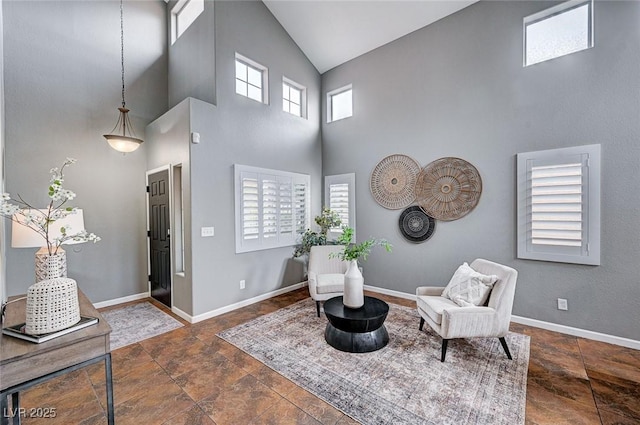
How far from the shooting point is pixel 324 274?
13.6 ft

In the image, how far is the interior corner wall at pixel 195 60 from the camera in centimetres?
391

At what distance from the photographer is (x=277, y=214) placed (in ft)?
15.2

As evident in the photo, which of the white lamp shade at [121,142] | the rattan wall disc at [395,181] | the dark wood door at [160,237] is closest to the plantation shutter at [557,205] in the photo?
the rattan wall disc at [395,181]

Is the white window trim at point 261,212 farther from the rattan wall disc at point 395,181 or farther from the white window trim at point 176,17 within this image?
the white window trim at point 176,17

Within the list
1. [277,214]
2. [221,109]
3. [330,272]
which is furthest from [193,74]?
[330,272]

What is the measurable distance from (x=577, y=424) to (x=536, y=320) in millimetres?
1807

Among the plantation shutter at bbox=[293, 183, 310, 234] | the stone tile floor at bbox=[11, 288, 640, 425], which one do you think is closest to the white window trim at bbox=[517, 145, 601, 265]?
the stone tile floor at bbox=[11, 288, 640, 425]

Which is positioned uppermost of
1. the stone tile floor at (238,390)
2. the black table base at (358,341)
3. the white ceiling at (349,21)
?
the white ceiling at (349,21)

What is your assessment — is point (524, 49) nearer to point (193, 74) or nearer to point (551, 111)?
point (551, 111)

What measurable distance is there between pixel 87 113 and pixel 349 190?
4373mm

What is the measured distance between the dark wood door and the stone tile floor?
1.39 m

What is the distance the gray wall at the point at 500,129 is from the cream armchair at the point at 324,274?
0.94 metres

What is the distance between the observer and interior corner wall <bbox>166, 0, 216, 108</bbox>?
12.8 feet

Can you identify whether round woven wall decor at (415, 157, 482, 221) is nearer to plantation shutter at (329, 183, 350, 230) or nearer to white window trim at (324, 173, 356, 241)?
white window trim at (324, 173, 356, 241)
